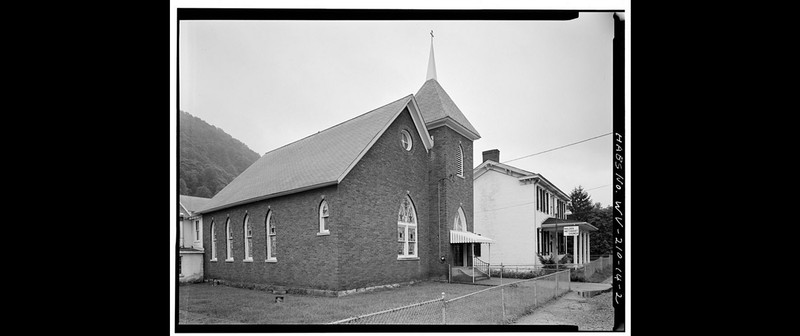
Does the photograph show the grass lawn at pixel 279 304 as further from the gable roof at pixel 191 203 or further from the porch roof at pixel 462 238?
the gable roof at pixel 191 203

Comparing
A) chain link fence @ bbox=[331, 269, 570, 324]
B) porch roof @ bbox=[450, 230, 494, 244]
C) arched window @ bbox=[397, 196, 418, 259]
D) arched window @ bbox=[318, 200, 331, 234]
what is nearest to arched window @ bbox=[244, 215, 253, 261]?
arched window @ bbox=[318, 200, 331, 234]

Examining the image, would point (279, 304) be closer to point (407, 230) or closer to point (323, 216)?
point (323, 216)

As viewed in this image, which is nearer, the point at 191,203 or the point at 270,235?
the point at 191,203

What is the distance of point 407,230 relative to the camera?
12281 millimetres

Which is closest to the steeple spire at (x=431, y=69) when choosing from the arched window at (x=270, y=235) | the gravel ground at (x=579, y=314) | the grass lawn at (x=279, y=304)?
the grass lawn at (x=279, y=304)

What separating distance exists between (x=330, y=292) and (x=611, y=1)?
760 centimetres

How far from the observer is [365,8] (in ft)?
20.2

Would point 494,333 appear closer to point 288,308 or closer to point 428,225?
point 288,308

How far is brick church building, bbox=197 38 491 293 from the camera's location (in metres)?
10.5

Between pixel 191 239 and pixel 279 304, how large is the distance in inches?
170

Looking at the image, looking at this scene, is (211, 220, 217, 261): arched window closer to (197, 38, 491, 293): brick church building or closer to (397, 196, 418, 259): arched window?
(197, 38, 491, 293): brick church building

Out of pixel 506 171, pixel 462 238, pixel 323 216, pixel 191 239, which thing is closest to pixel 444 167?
pixel 462 238
